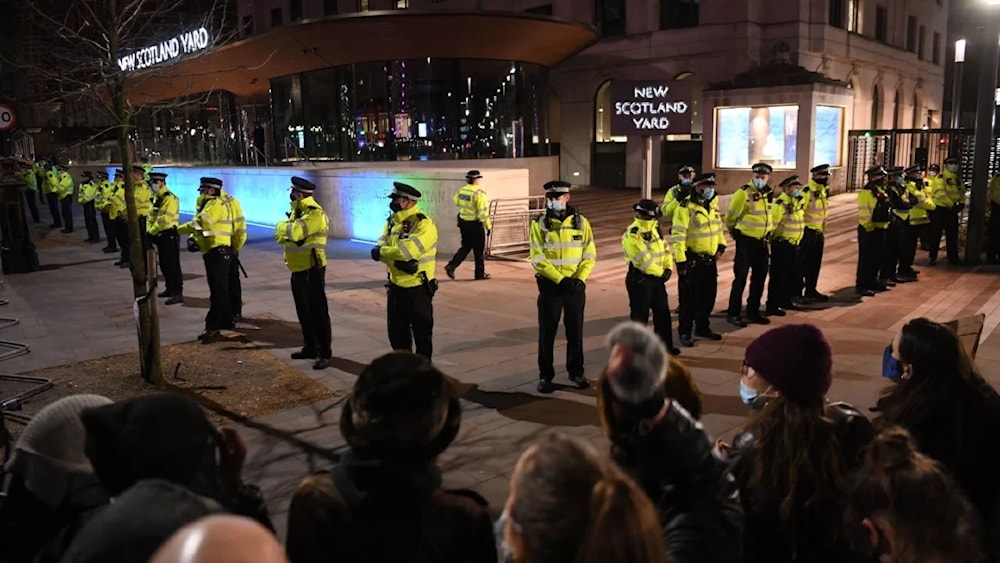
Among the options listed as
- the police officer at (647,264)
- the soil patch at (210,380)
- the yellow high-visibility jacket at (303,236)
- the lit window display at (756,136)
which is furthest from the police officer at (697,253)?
the lit window display at (756,136)

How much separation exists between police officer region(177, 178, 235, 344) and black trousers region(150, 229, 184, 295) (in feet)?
8.15

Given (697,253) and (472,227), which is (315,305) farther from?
(472,227)

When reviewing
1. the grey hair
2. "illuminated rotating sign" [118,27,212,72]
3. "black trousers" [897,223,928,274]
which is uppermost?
"illuminated rotating sign" [118,27,212,72]

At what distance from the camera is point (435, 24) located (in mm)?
22562

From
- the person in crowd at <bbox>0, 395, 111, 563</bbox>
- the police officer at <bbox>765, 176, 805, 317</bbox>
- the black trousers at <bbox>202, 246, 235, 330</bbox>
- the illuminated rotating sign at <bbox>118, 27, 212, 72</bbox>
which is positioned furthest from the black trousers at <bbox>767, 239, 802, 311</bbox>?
the illuminated rotating sign at <bbox>118, 27, 212, 72</bbox>

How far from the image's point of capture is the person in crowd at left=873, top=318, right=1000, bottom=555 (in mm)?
2887

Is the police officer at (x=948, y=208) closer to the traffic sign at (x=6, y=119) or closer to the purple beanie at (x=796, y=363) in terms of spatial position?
the purple beanie at (x=796, y=363)

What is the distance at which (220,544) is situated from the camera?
4.01 feet

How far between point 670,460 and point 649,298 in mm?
6198

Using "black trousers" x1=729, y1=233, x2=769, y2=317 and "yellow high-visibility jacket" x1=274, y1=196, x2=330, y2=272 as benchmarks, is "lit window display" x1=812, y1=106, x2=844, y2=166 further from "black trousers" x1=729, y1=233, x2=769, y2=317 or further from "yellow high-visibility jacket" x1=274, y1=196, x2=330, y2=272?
"yellow high-visibility jacket" x1=274, y1=196, x2=330, y2=272

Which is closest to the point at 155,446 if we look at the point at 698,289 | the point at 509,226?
the point at 698,289

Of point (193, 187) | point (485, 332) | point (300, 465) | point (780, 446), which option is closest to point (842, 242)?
point (485, 332)

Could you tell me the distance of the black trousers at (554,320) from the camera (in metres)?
7.38

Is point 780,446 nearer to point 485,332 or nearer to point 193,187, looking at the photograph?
point 485,332
